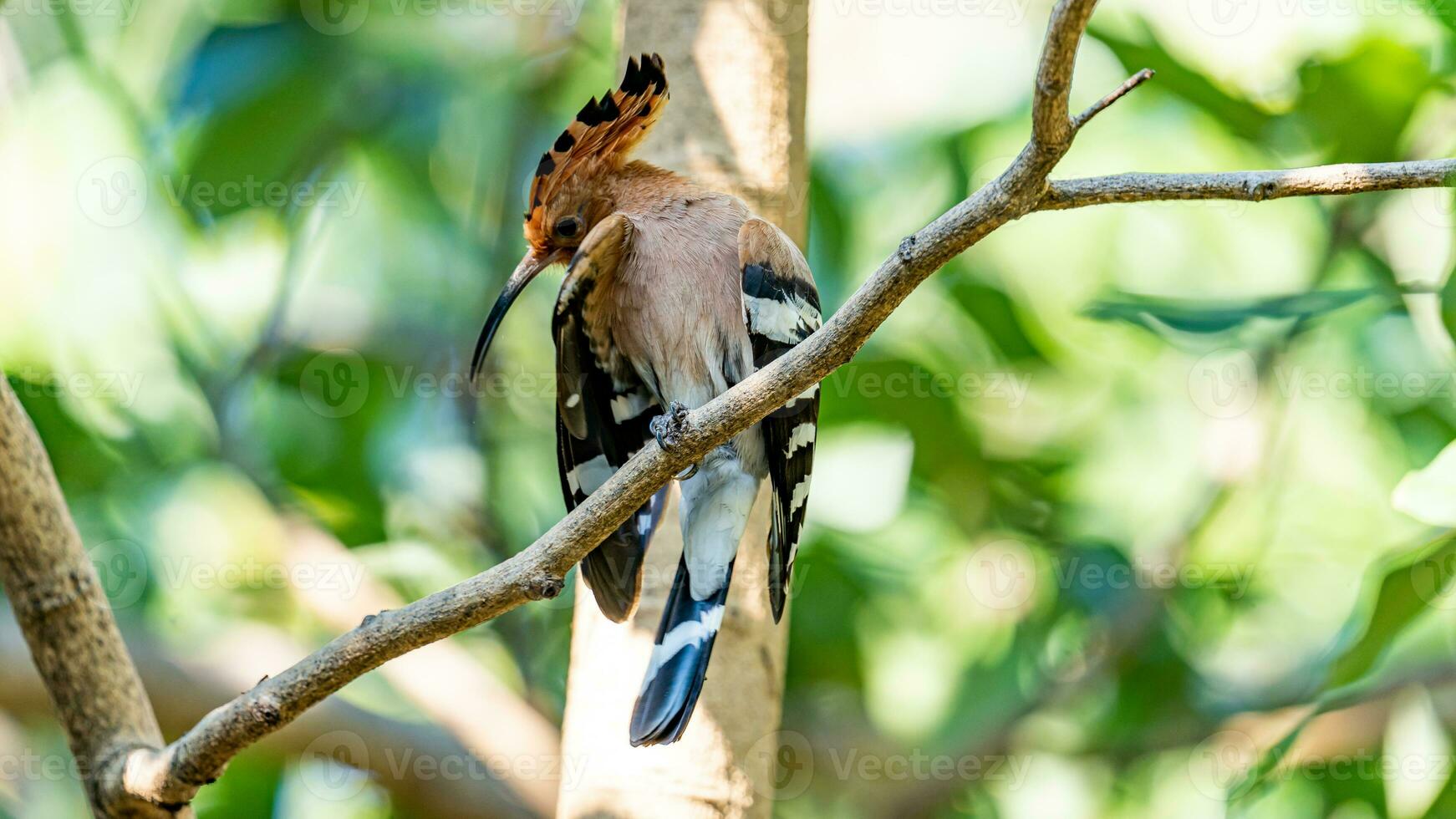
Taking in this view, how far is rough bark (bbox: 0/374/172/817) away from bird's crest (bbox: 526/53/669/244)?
0.91 m

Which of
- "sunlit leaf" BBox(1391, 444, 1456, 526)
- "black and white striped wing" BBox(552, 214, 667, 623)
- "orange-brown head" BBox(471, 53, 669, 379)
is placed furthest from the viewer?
"orange-brown head" BBox(471, 53, 669, 379)

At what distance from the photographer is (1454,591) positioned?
107 inches

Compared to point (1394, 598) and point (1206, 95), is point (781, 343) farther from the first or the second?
point (1206, 95)

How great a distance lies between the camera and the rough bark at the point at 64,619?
79.0 inches

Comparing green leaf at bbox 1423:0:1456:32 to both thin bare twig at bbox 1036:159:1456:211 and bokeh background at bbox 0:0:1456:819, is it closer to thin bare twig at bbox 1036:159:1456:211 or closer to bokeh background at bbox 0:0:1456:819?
bokeh background at bbox 0:0:1456:819

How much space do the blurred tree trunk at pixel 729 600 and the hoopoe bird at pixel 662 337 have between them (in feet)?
0.39

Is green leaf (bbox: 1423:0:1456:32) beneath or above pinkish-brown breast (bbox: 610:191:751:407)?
above

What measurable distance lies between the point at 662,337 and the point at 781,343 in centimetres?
24

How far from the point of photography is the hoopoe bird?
2.08 m

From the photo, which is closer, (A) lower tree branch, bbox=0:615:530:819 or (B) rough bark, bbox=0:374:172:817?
(B) rough bark, bbox=0:374:172:817

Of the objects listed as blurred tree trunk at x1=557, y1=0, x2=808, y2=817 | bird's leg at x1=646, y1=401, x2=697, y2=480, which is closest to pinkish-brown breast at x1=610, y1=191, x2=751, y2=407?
blurred tree trunk at x1=557, y1=0, x2=808, y2=817

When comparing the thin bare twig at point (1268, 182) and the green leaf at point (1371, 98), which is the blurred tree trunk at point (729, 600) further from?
the green leaf at point (1371, 98)

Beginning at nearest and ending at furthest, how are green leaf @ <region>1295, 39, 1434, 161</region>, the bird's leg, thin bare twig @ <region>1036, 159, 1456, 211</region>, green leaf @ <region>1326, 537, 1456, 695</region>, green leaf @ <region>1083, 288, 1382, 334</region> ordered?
thin bare twig @ <region>1036, 159, 1456, 211</region> → the bird's leg → green leaf @ <region>1326, 537, 1456, 695</region> → green leaf @ <region>1083, 288, 1382, 334</region> → green leaf @ <region>1295, 39, 1434, 161</region>

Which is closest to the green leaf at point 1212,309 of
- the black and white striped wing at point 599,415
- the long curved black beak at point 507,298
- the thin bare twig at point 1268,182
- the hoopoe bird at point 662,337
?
the hoopoe bird at point 662,337
